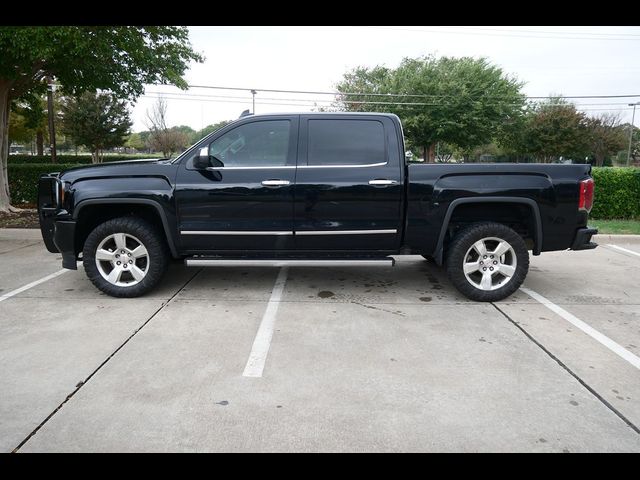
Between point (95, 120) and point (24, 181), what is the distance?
1009 inches

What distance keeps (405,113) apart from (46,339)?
34.9m

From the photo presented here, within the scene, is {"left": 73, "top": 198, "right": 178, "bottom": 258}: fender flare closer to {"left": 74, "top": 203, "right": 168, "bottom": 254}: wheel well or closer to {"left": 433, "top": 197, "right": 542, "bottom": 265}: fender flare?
{"left": 74, "top": 203, "right": 168, "bottom": 254}: wheel well

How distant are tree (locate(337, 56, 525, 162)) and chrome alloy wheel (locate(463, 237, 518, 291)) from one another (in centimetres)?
3070

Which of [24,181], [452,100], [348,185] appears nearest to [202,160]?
[348,185]

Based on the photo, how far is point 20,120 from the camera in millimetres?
29672

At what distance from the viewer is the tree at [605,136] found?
1870 inches

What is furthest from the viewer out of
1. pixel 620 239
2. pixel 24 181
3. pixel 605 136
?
pixel 605 136

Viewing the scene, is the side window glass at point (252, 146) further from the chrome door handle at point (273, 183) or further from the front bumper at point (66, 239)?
the front bumper at point (66, 239)

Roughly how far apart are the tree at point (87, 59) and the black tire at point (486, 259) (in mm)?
7350

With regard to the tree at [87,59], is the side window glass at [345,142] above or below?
below

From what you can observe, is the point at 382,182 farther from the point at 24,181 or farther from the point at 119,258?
the point at 24,181

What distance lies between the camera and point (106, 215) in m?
5.18

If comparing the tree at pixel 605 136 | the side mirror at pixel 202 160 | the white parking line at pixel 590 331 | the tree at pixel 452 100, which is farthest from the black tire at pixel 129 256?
the tree at pixel 605 136

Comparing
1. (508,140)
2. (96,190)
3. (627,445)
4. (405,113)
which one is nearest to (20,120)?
(405,113)
